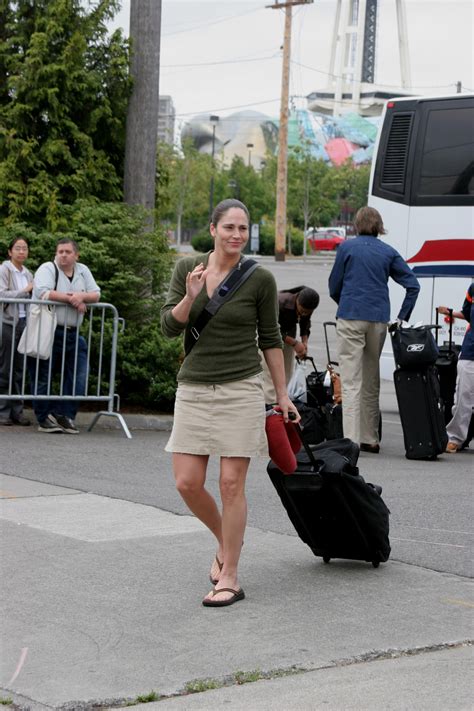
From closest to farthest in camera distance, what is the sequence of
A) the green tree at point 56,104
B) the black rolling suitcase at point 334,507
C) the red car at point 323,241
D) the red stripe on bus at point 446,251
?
the black rolling suitcase at point 334,507 < the green tree at point 56,104 < the red stripe on bus at point 446,251 < the red car at point 323,241

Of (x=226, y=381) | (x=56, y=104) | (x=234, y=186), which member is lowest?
(x=226, y=381)

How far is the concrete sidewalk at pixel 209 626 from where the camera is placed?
4.56 meters

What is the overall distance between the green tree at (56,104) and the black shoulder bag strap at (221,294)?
24.0 ft

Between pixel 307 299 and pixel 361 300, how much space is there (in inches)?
44.7

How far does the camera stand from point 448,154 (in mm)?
15055

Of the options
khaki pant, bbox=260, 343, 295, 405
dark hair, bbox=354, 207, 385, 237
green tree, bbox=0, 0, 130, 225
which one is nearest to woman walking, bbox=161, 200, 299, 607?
khaki pant, bbox=260, 343, 295, 405

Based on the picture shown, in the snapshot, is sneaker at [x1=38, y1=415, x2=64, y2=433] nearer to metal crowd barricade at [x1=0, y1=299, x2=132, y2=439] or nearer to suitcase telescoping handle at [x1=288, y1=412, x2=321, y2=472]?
metal crowd barricade at [x1=0, y1=299, x2=132, y2=439]

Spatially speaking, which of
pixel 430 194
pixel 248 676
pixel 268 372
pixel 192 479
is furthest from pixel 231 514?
pixel 430 194

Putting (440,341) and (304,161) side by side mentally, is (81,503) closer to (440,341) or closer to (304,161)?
(440,341)

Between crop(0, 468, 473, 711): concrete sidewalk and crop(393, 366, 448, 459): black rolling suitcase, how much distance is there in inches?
154

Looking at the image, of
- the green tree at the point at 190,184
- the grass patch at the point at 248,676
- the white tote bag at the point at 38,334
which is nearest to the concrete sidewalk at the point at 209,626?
the grass patch at the point at 248,676

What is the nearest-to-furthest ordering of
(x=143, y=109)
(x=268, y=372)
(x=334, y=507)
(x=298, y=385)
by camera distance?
1. (x=334, y=507)
2. (x=268, y=372)
3. (x=298, y=385)
4. (x=143, y=109)

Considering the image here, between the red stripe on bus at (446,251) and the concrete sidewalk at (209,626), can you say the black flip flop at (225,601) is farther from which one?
the red stripe on bus at (446,251)

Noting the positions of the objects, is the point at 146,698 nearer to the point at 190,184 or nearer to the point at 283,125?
the point at 283,125
